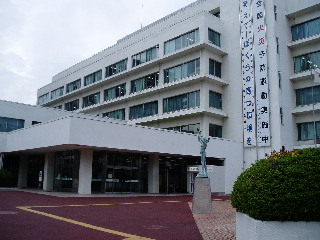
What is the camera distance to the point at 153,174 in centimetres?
3069

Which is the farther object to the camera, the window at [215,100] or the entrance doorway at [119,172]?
the window at [215,100]

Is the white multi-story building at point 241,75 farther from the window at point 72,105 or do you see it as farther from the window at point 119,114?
the window at point 72,105

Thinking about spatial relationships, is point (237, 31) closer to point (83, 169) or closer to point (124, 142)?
point (124, 142)

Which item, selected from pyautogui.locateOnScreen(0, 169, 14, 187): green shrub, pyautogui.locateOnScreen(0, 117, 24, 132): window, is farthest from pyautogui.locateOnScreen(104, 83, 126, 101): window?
pyautogui.locateOnScreen(0, 169, 14, 187): green shrub

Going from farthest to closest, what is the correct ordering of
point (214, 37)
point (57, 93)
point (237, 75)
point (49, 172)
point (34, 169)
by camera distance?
point (57, 93) → point (214, 37) → point (34, 169) → point (237, 75) → point (49, 172)

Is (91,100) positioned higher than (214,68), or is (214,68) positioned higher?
(214,68)

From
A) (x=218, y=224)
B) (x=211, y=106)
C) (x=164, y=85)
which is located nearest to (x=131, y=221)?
(x=218, y=224)

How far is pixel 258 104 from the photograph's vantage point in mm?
32875

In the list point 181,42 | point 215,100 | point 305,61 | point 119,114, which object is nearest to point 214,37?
point 181,42

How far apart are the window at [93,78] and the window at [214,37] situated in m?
20.6

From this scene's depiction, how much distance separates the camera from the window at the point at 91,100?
51.6m

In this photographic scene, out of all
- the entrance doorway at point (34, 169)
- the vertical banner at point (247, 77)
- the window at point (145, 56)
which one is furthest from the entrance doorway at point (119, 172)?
the window at point (145, 56)

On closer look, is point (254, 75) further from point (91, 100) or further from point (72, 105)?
point (72, 105)

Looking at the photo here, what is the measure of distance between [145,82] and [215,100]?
33.9ft
